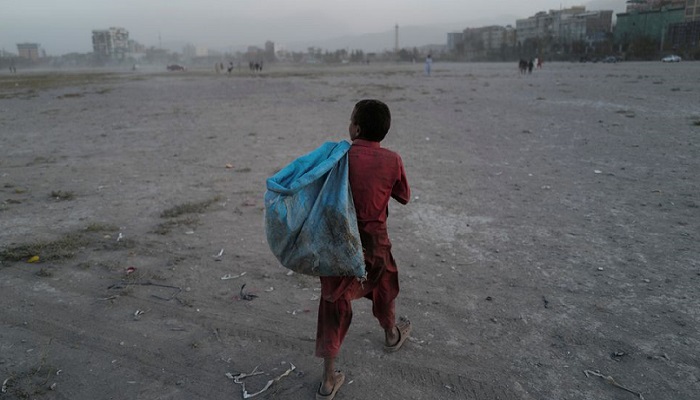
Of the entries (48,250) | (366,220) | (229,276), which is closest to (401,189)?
(366,220)

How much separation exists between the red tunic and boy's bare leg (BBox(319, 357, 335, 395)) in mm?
47

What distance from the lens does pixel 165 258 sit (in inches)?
175

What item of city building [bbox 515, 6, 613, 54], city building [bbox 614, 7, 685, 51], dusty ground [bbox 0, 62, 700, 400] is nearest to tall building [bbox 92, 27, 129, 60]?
city building [bbox 515, 6, 613, 54]

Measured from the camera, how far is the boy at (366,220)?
8.09 ft

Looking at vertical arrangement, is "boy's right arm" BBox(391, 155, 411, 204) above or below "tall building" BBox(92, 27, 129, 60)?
below

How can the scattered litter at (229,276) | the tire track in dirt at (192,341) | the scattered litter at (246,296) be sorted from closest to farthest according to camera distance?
the tire track in dirt at (192,341) < the scattered litter at (246,296) < the scattered litter at (229,276)

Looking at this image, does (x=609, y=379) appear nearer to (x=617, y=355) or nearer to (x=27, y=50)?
(x=617, y=355)

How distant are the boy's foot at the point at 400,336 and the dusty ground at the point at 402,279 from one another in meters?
0.05

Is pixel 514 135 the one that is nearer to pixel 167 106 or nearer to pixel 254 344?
pixel 254 344

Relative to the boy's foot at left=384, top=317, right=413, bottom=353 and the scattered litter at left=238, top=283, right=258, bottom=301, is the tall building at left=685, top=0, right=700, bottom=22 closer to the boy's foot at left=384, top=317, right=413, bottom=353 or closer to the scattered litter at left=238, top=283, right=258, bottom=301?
the boy's foot at left=384, top=317, right=413, bottom=353

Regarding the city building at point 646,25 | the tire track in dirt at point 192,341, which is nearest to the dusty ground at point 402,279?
the tire track in dirt at point 192,341

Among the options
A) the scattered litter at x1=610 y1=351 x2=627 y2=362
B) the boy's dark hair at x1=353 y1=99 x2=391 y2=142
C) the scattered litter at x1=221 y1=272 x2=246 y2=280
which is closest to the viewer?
the boy's dark hair at x1=353 y1=99 x2=391 y2=142

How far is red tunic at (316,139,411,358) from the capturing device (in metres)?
2.47

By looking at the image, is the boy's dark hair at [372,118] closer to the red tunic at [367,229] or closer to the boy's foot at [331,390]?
the red tunic at [367,229]
